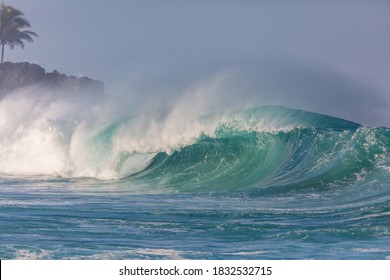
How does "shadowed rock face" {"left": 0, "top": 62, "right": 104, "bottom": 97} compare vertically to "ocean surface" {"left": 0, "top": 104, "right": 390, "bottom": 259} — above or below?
above

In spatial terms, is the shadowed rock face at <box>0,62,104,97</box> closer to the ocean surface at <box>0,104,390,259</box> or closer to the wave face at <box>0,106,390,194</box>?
the ocean surface at <box>0,104,390,259</box>

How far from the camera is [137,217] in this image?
1088cm

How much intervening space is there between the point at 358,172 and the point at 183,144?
6005mm

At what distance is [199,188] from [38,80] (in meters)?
63.4

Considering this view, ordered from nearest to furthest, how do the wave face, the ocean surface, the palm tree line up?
the ocean surface, the wave face, the palm tree

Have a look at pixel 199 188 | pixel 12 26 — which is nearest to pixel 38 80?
pixel 12 26

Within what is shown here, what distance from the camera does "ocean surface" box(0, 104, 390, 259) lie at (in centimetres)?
877

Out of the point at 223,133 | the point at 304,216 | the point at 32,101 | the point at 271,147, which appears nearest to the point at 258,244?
the point at 304,216

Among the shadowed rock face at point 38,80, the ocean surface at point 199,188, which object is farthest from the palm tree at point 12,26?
the ocean surface at point 199,188

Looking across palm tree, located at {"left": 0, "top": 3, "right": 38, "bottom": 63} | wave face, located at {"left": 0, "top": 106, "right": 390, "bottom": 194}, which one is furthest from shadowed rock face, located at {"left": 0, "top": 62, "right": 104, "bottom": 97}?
wave face, located at {"left": 0, "top": 106, "right": 390, "bottom": 194}

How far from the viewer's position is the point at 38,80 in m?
76.6

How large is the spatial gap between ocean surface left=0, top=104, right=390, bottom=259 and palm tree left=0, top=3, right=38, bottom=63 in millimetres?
47252

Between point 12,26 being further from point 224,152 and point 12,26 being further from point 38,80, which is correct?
point 224,152
